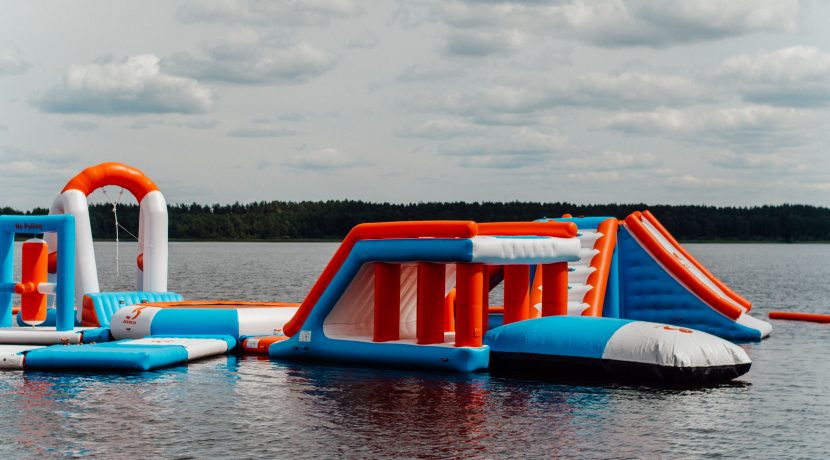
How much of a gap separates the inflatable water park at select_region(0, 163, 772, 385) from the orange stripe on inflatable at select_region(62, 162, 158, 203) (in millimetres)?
41

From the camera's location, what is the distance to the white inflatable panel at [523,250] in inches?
624

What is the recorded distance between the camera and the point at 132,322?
20.2 meters

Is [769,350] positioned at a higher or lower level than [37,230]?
lower

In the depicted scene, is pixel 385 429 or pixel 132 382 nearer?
pixel 385 429

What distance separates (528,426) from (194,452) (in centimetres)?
377

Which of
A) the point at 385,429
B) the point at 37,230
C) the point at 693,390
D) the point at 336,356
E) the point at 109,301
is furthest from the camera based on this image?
the point at 109,301

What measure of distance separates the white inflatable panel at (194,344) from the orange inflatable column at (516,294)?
5.11 metres

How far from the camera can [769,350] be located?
21188 mm

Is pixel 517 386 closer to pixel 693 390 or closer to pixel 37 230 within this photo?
pixel 693 390

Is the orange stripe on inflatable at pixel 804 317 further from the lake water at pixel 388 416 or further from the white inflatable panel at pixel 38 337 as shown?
the white inflatable panel at pixel 38 337

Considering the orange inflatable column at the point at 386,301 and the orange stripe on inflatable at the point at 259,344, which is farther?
the orange stripe on inflatable at the point at 259,344

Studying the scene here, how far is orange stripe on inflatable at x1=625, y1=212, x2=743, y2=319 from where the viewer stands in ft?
74.2

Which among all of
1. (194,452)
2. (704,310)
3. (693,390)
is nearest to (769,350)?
(704,310)

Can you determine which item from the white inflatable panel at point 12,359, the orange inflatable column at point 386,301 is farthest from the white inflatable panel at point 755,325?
the white inflatable panel at point 12,359
